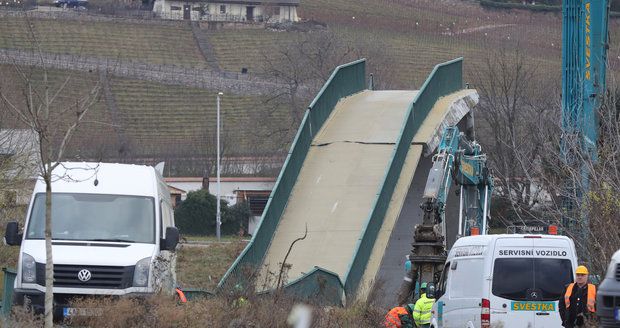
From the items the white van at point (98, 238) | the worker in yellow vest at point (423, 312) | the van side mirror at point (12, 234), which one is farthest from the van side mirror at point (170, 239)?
the worker in yellow vest at point (423, 312)

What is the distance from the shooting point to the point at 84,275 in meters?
21.4

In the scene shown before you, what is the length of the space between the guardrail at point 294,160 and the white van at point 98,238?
3.46m

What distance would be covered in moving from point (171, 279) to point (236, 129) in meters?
64.7

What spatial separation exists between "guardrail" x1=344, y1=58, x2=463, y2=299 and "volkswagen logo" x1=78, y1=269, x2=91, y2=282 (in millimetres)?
8355

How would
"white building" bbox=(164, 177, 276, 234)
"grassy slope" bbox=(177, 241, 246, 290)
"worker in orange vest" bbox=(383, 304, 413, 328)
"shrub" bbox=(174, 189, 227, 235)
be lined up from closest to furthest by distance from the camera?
"worker in orange vest" bbox=(383, 304, 413, 328)
"grassy slope" bbox=(177, 241, 246, 290)
"shrub" bbox=(174, 189, 227, 235)
"white building" bbox=(164, 177, 276, 234)

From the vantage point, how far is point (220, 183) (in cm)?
7181

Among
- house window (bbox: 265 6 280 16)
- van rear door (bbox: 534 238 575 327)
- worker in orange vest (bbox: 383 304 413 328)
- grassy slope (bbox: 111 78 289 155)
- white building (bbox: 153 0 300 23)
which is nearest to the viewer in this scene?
van rear door (bbox: 534 238 575 327)

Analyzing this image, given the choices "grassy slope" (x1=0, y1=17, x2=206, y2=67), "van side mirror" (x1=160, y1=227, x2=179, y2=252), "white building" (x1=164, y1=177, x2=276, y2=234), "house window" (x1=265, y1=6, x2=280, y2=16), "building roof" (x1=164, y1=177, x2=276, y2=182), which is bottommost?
"white building" (x1=164, y1=177, x2=276, y2=234)

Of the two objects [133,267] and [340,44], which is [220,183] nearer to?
[340,44]

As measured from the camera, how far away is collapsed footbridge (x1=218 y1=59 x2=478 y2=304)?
30.8 metres

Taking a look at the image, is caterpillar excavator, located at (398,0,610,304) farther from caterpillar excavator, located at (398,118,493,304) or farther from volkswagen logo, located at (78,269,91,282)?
volkswagen logo, located at (78,269,91,282)

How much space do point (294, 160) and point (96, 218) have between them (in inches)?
509

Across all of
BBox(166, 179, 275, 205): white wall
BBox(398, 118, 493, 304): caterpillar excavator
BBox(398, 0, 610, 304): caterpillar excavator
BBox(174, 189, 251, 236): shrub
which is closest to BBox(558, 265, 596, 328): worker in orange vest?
BBox(398, 118, 493, 304): caterpillar excavator

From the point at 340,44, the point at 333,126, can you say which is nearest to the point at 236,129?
the point at 340,44
